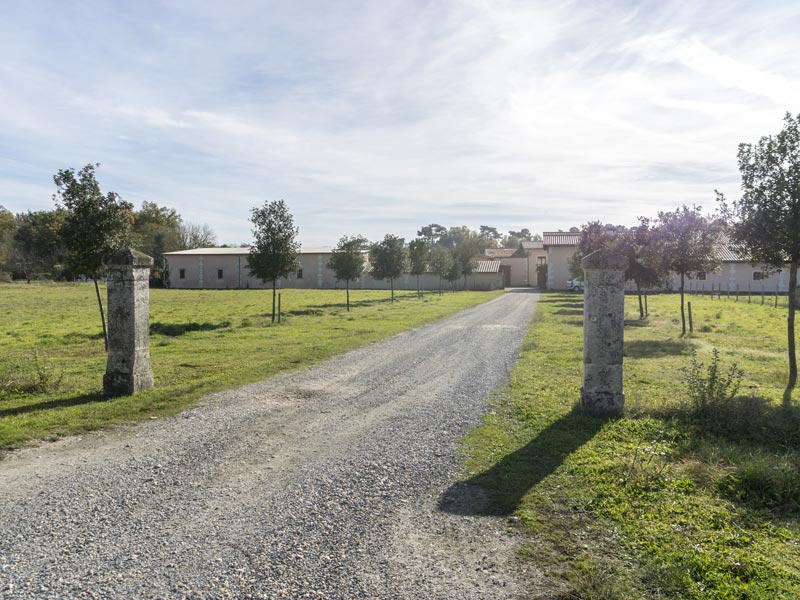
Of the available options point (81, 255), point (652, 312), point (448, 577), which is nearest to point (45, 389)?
point (81, 255)

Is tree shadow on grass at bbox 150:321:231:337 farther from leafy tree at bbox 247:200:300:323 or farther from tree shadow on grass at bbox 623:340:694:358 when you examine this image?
tree shadow on grass at bbox 623:340:694:358

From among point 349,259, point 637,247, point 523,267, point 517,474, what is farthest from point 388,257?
point 523,267

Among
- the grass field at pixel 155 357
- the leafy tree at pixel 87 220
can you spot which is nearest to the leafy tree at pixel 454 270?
the grass field at pixel 155 357

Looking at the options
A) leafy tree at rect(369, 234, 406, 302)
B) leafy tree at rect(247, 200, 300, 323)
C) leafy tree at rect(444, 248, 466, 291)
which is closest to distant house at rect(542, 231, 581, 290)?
leafy tree at rect(444, 248, 466, 291)

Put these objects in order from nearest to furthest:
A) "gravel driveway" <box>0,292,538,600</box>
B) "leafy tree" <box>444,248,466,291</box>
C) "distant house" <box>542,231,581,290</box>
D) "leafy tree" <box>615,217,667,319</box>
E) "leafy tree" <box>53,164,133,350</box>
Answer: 1. "gravel driveway" <box>0,292,538,600</box>
2. "leafy tree" <box>53,164,133,350</box>
3. "leafy tree" <box>615,217,667,319</box>
4. "leafy tree" <box>444,248,466,291</box>
5. "distant house" <box>542,231,581,290</box>

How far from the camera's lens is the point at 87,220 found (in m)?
12.3

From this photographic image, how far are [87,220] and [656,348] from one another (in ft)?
48.4

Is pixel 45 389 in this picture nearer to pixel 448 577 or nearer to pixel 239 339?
pixel 239 339

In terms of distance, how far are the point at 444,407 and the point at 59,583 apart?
17.5ft

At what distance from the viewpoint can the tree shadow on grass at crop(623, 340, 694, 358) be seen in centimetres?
1286

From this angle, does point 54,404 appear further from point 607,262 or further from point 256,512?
point 607,262

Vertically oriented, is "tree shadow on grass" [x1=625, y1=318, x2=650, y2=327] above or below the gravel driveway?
above

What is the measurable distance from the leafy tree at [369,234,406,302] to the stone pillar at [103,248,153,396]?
26.2 m

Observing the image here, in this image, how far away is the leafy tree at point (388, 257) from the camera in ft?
114
